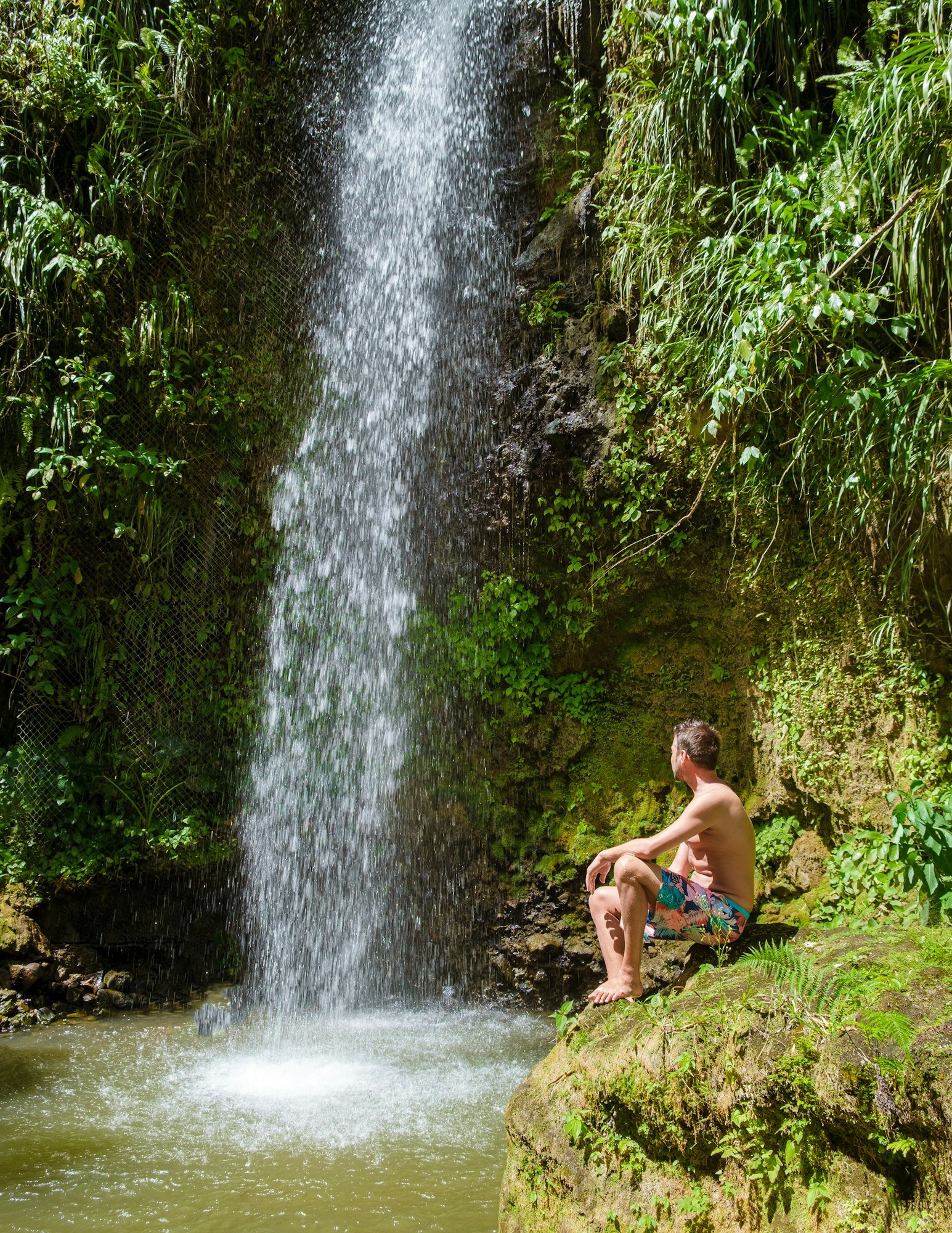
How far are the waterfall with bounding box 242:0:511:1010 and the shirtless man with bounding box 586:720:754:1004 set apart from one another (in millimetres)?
3145

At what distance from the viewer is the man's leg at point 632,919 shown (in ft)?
9.86

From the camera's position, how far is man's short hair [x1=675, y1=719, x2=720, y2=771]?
3365mm

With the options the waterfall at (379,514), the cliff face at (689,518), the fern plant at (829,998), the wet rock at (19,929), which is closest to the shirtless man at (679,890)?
the fern plant at (829,998)

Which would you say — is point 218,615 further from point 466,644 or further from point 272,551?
point 466,644

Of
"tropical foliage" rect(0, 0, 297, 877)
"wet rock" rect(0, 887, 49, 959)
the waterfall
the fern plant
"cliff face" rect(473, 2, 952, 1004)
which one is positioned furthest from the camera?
"tropical foliage" rect(0, 0, 297, 877)

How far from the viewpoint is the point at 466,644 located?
6.38 metres

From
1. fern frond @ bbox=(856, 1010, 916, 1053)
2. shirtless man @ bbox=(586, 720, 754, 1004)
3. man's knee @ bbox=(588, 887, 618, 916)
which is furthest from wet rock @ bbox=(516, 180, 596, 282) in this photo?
fern frond @ bbox=(856, 1010, 916, 1053)

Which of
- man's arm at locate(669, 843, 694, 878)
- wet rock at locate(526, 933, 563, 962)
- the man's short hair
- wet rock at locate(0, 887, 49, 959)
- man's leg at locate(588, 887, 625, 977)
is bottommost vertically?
wet rock at locate(526, 933, 563, 962)

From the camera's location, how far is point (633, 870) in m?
3.02

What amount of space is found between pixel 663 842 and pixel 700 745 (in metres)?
0.47

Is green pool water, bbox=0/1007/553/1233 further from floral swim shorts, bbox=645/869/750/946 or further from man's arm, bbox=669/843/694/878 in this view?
man's arm, bbox=669/843/694/878

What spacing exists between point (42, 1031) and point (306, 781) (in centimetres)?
225

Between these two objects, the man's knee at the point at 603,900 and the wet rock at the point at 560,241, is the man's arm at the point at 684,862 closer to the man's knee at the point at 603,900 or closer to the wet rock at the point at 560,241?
the man's knee at the point at 603,900

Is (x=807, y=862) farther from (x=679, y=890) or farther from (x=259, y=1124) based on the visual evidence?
(x=259, y=1124)
